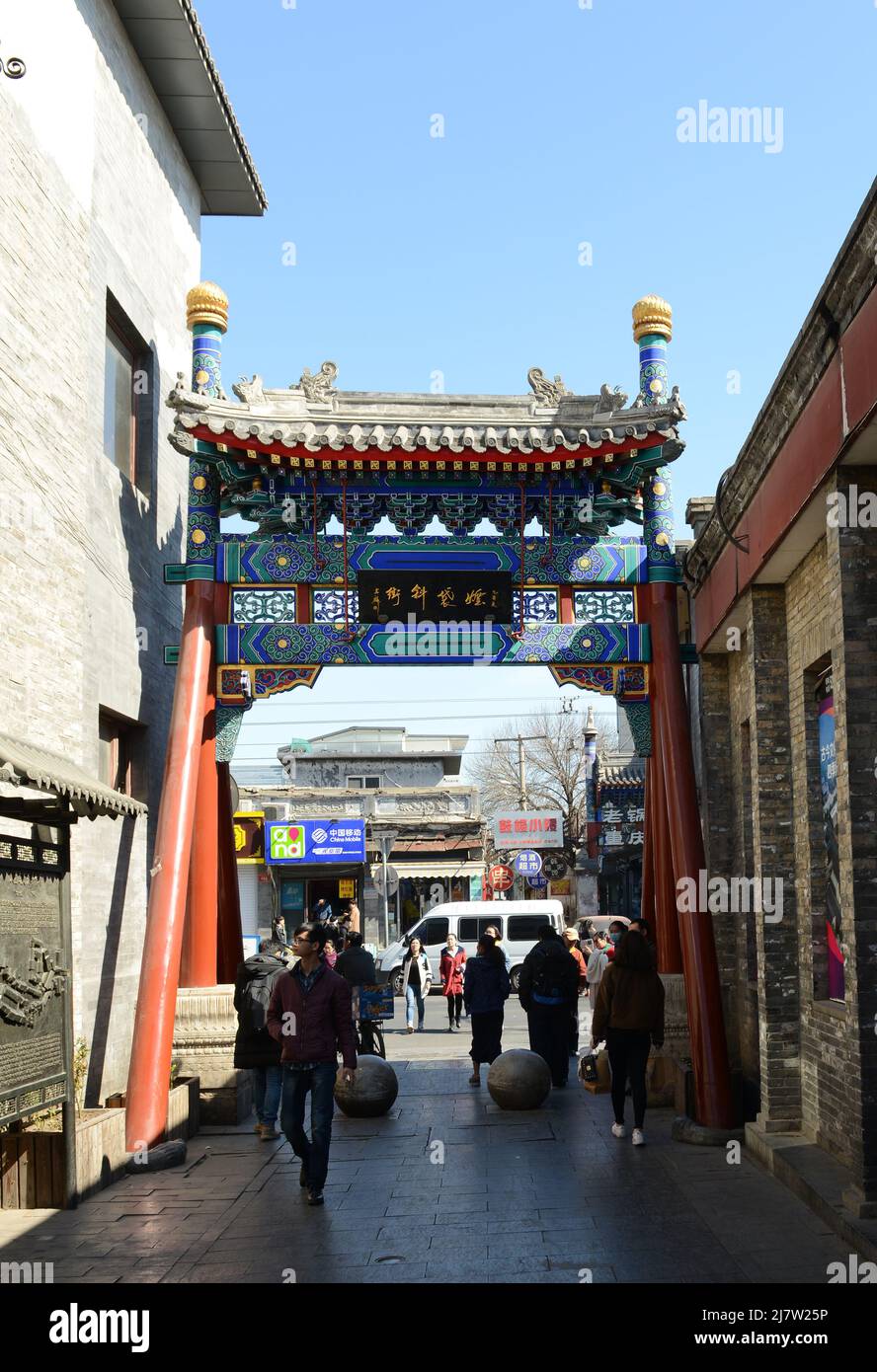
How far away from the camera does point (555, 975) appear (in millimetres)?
12477

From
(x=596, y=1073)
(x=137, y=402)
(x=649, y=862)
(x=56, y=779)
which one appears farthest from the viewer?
(x=137, y=402)

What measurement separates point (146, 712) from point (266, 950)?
2.98 metres

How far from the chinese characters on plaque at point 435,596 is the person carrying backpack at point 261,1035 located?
3.25 meters

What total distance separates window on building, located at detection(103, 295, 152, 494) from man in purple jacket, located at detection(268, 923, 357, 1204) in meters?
5.52

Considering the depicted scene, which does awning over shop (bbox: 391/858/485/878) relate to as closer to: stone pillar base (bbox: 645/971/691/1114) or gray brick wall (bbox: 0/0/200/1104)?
gray brick wall (bbox: 0/0/200/1104)

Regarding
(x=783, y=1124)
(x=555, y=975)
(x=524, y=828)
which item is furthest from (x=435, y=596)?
(x=524, y=828)

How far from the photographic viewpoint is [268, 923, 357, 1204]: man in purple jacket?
319 inches

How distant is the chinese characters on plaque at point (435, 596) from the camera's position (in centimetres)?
1193

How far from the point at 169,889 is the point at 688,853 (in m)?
4.31

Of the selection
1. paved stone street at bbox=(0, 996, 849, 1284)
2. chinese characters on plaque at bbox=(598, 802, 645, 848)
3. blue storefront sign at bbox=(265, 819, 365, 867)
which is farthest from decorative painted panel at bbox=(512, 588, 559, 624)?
chinese characters on plaque at bbox=(598, 802, 645, 848)

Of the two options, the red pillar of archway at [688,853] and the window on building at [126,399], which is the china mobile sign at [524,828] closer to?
the window on building at [126,399]

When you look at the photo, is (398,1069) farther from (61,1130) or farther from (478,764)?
(478,764)

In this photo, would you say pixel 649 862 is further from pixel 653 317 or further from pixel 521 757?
pixel 521 757

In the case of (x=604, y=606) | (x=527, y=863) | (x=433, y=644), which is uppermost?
(x=604, y=606)
